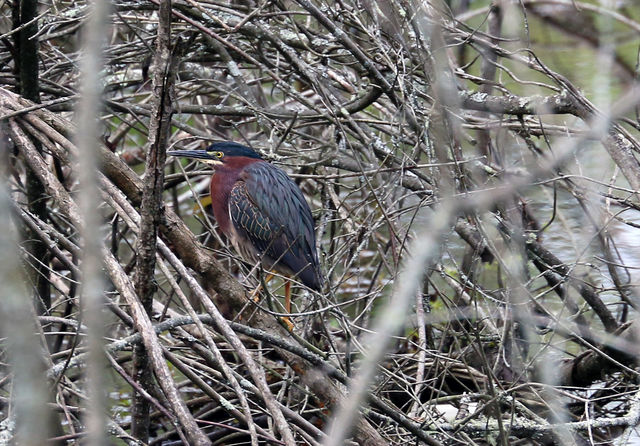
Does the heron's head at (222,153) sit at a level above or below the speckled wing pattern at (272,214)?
above

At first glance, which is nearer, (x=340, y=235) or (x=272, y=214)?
(x=340, y=235)

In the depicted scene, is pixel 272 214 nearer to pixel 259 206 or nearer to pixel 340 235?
pixel 259 206

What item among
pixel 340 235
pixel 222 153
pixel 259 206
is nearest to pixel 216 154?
pixel 222 153

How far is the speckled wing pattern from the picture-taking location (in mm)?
3949

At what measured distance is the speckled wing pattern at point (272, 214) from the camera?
3.95 metres

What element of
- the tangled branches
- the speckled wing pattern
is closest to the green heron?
the speckled wing pattern

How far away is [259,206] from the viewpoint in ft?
13.2

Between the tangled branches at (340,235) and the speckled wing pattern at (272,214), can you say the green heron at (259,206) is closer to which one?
the speckled wing pattern at (272,214)

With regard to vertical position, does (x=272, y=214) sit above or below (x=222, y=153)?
below

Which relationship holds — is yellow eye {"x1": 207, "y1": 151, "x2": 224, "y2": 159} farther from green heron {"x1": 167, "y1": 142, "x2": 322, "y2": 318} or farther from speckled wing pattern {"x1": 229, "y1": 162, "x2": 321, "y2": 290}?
speckled wing pattern {"x1": 229, "y1": 162, "x2": 321, "y2": 290}

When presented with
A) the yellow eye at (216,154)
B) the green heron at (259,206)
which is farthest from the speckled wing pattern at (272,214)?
the yellow eye at (216,154)

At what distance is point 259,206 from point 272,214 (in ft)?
0.29

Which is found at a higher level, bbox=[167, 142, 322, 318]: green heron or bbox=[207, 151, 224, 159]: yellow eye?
bbox=[207, 151, 224, 159]: yellow eye

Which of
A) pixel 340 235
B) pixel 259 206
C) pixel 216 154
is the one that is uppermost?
pixel 216 154
